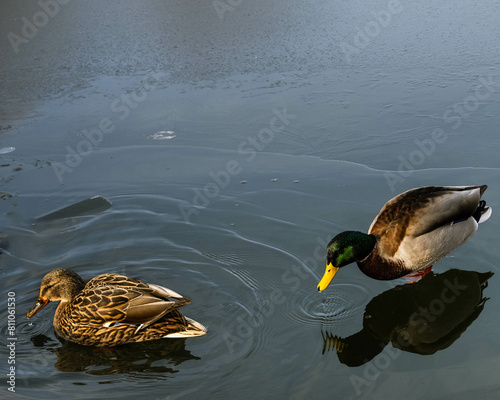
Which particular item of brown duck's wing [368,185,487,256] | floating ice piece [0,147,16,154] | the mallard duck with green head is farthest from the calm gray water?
brown duck's wing [368,185,487,256]

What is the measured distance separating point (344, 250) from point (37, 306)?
6.10 ft

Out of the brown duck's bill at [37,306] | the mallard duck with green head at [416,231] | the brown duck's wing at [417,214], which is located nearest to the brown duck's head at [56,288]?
the brown duck's bill at [37,306]

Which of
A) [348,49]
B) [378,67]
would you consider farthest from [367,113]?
[348,49]

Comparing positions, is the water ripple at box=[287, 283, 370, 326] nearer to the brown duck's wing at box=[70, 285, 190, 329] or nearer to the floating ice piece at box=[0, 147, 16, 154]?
the brown duck's wing at box=[70, 285, 190, 329]

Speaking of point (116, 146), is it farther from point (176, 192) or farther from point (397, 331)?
point (397, 331)

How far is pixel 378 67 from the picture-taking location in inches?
272

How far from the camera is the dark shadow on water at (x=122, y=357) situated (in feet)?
10.6

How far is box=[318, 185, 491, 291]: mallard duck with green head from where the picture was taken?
3900 mm

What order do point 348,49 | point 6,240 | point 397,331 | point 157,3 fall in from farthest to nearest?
point 157,3, point 348,49, point 6,240, point 397,331

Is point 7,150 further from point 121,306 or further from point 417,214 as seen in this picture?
point 417,214

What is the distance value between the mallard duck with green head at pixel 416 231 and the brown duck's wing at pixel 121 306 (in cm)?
122

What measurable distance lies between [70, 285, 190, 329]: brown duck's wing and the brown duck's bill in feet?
0.70

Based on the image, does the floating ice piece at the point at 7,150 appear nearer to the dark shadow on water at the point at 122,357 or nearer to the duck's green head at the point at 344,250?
the dark shadow on water at the point at 122,357

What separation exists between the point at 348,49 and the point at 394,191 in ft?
10.3
